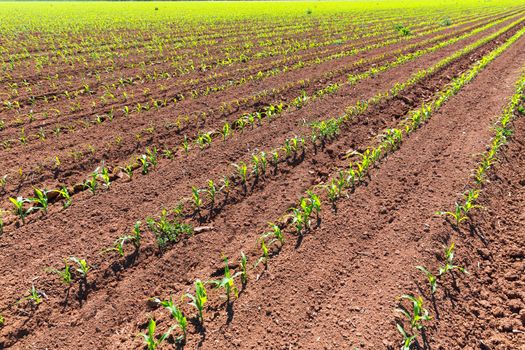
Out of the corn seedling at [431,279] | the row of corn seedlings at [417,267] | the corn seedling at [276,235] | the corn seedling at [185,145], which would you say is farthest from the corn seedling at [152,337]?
the corn seedling at [185,145]

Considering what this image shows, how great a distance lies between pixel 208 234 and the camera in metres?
4.45

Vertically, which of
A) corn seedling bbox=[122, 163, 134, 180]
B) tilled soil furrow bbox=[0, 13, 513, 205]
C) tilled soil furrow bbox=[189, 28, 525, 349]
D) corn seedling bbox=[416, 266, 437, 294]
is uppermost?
corn seedling bbox=[122, 163, 134, 180]

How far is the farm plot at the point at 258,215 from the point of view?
3301 millimetres

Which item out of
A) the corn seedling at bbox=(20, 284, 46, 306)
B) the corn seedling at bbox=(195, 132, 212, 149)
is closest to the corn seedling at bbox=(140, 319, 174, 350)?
the corn seedling at bbox=(20, 284, 46, 306)

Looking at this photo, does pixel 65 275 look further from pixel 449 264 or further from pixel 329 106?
pixel 329 106

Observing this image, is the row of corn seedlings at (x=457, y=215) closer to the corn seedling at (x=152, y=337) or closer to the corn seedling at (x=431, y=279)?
the corn seedling at (x=431, y=279)

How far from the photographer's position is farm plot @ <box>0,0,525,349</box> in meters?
3.30

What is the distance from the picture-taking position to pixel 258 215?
15.8 feet

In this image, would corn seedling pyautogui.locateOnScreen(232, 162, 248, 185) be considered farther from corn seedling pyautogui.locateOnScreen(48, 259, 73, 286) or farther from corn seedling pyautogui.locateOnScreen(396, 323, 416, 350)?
corn seedling pyautogui.locateOnScreen(396, 323, 416, 350)

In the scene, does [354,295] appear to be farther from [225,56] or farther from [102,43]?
[102,43]

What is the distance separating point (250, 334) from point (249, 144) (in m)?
4.10

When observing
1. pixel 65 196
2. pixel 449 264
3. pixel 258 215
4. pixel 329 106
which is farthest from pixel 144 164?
pixel 329 106

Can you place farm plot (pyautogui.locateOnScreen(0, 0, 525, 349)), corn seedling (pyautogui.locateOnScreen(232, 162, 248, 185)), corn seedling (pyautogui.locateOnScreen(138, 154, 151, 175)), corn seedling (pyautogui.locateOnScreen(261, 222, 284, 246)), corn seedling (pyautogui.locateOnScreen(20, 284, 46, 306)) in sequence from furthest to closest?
1. corn seedling (pyautogui.locateOnScreen(138, 154, 151, 175))
2. corn seedling (pyautogui.locateOnScreen(232, 162, 248, 185))
3. corn seedling (pyautogui.locateOnScreen(261, 222, 284, 246))
4. corn seedling (pyautogui.locateOnScreen(20, 284, 46, 306))
5. farm plot (pyautogui.locateOnScreen(0, 0, 525, 349))

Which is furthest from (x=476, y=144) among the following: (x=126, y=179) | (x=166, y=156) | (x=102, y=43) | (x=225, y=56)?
(x=102, y=43)
